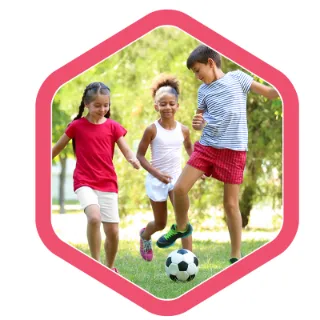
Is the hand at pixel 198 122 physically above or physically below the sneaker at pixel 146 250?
above

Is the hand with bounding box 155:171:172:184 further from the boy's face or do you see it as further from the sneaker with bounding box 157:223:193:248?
the boy's face

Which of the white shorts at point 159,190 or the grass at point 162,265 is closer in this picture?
the grass at point 162,265

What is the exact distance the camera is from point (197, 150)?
411cm

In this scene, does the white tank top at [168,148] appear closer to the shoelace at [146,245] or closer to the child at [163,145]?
the child at [163,145]

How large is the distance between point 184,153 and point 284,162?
2.63m

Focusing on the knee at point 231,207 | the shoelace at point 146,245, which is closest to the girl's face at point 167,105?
the knee at point 231,207

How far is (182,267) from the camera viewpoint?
13.3 feet

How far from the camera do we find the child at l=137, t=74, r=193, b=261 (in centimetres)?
456

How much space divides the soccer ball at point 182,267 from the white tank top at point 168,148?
2.25 ft

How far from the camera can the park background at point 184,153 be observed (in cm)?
607

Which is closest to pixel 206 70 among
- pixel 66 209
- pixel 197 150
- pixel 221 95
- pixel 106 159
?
pixel 221 95

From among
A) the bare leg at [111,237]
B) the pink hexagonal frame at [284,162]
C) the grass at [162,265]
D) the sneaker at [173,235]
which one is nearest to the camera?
the pink hexagonal frame at [284,162]

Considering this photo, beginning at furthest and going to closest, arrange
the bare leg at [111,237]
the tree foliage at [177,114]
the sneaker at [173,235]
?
the tree foliage at [177,114] < the sneaker at [173,235] < the bare leg at [111,237]

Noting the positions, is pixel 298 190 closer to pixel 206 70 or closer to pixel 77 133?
pixel 206 70
